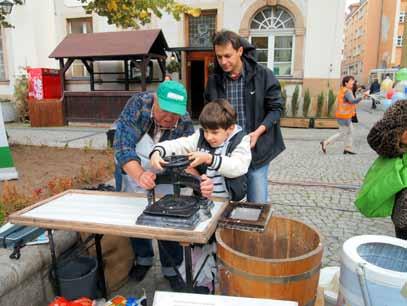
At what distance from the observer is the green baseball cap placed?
211 cm

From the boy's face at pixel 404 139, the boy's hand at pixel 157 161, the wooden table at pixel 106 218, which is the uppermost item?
the boy's face at pixel 404 139

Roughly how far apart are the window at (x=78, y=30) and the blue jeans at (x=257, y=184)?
462 inches

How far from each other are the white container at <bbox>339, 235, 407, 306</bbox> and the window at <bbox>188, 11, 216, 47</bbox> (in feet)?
35.5

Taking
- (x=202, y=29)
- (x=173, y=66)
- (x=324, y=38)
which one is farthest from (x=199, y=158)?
(x=202, y=29)

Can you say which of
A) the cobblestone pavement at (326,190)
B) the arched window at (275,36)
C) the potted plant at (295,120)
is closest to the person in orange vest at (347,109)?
the cobblestone pavement at (326,190)

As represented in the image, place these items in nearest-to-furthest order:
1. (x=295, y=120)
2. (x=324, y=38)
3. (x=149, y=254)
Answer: (x=149, y=254) < (x=324, y=38) < (x=295, y=120)

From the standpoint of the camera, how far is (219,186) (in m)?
2.24

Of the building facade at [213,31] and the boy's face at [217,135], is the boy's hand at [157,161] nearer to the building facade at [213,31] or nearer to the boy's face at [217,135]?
the boy's face at [217,135]

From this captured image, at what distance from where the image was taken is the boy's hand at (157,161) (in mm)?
1873

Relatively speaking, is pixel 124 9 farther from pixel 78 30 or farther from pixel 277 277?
pixel 78 30

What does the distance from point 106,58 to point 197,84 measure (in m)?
3.34

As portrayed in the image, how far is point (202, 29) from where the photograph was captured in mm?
11852

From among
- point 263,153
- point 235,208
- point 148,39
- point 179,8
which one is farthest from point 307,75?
point 235,208

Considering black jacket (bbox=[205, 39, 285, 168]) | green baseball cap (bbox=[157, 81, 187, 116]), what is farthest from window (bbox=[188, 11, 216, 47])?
green baseball cap (bbox=[157, 81, 187, 116])
